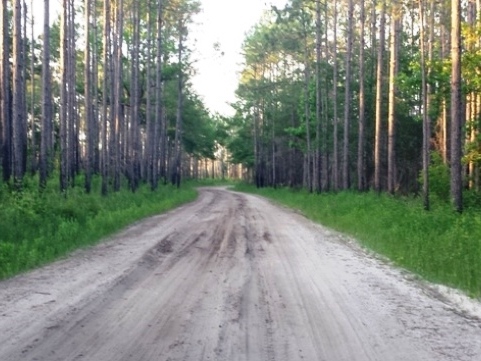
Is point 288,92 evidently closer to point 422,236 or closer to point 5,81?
point 5,81

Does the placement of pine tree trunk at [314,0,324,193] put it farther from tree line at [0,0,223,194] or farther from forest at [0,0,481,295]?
tree line at [0,0,223,194]

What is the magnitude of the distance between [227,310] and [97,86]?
35227mm

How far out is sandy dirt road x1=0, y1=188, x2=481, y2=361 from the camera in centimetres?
600

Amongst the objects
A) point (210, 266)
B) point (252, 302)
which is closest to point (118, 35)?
point (210, 266)

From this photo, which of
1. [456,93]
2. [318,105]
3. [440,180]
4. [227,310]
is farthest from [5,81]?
[227,310]

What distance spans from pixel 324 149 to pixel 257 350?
3146cm

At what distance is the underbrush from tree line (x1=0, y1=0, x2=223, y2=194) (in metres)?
3.34

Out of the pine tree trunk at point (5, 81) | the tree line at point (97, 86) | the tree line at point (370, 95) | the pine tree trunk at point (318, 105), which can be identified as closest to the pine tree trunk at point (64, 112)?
the tree line at point (97, 86)

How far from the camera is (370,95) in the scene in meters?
35.1

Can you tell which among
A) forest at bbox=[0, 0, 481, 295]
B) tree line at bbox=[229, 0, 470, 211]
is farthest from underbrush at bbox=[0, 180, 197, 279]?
tree line at bbox=[229, 0, 470, 211]

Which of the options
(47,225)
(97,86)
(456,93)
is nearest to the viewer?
(47,225)

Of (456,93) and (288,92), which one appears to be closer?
(456,93)

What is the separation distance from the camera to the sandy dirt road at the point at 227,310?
5996mm

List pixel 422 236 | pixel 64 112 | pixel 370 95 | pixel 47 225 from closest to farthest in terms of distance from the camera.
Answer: pixel 422 236, pixel 47 225, pixel 64 112, pixel 370 95
